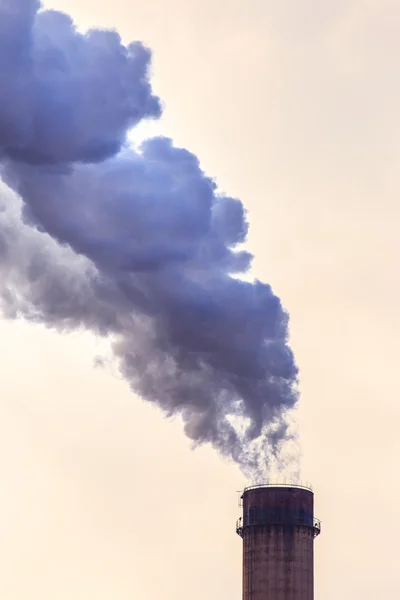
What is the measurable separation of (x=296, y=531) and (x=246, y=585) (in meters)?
4.54

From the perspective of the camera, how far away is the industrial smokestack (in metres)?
108

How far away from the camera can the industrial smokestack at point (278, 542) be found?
108m

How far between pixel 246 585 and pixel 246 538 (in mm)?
2963

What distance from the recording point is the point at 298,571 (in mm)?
108250

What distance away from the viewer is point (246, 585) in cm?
10919

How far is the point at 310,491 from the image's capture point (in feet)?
365

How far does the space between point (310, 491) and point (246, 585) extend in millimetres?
7177

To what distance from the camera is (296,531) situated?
109m

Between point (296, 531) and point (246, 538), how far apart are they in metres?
3.36

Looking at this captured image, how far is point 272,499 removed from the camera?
360ft

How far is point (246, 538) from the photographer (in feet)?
362

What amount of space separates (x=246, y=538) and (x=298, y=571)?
162 inches

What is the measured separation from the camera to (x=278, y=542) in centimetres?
10869

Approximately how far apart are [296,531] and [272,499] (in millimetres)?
2476
